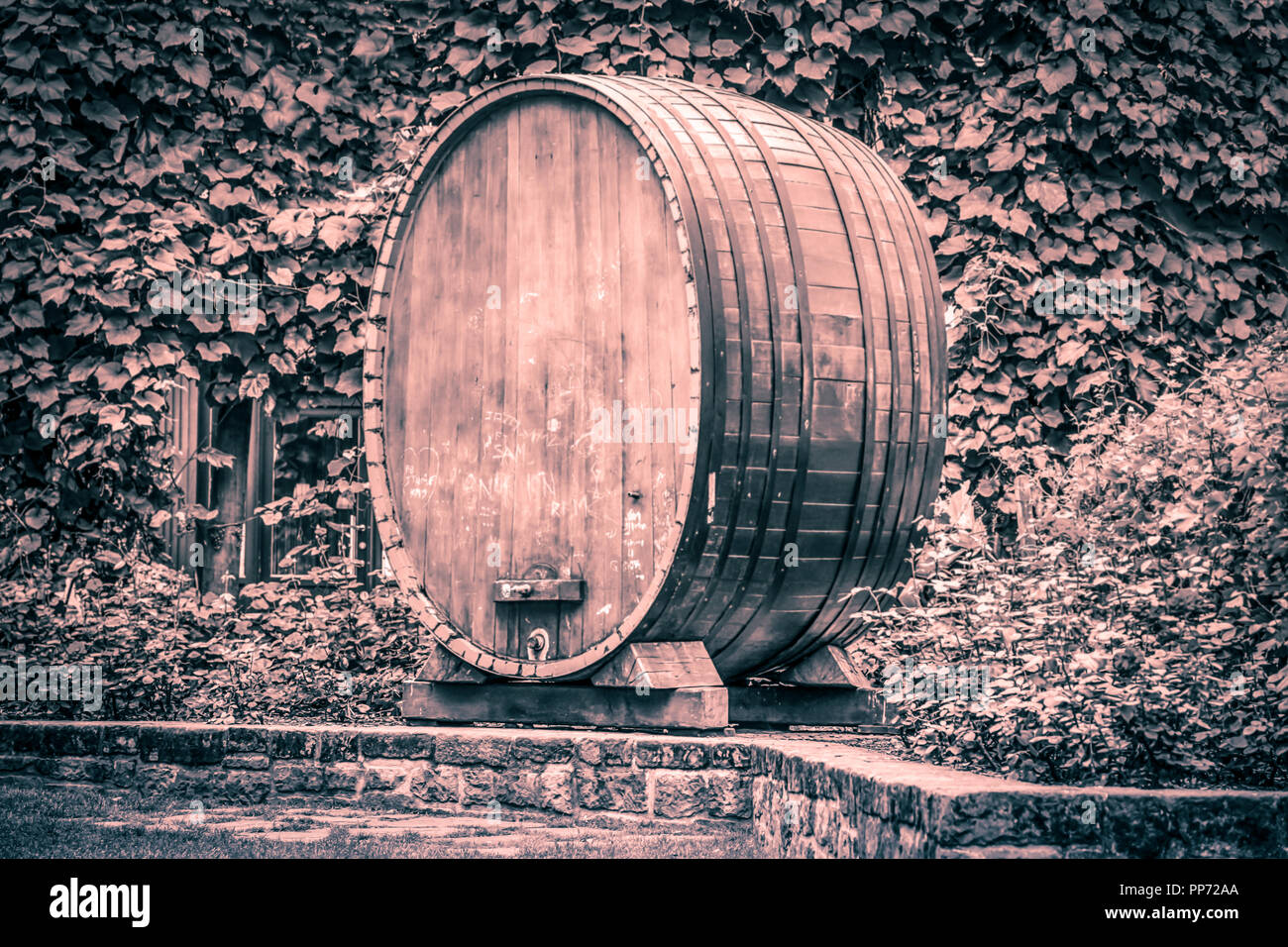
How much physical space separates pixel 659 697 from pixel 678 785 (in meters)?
0.29

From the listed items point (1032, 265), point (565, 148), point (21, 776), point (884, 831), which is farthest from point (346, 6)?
point (884, 831)

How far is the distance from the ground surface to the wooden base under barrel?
0.35 meters

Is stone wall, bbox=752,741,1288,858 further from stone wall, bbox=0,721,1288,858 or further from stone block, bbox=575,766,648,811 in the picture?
stone block, bbox=575,766,648,811

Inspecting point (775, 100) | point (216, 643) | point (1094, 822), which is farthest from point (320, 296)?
point (1094, 822)

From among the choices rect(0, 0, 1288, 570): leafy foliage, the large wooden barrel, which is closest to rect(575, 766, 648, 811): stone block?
the large wooden barrel

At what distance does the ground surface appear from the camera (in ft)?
14.1

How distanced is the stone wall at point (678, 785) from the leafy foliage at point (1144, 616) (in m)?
0.22

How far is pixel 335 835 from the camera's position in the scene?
14.9 ft

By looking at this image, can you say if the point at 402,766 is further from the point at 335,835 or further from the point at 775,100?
the point at 775,100

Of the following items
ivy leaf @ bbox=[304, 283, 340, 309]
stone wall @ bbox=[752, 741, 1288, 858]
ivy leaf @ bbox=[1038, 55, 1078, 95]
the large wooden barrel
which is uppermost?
ivy leaf @ bbox=[1038, 55, 1078, 95]

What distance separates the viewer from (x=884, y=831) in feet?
11.7

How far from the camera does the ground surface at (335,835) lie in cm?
430

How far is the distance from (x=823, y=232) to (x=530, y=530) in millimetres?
1298

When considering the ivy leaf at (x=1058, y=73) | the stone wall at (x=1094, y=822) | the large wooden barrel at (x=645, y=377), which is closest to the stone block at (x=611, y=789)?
the large wooden barrel at (x=645, y=377)
